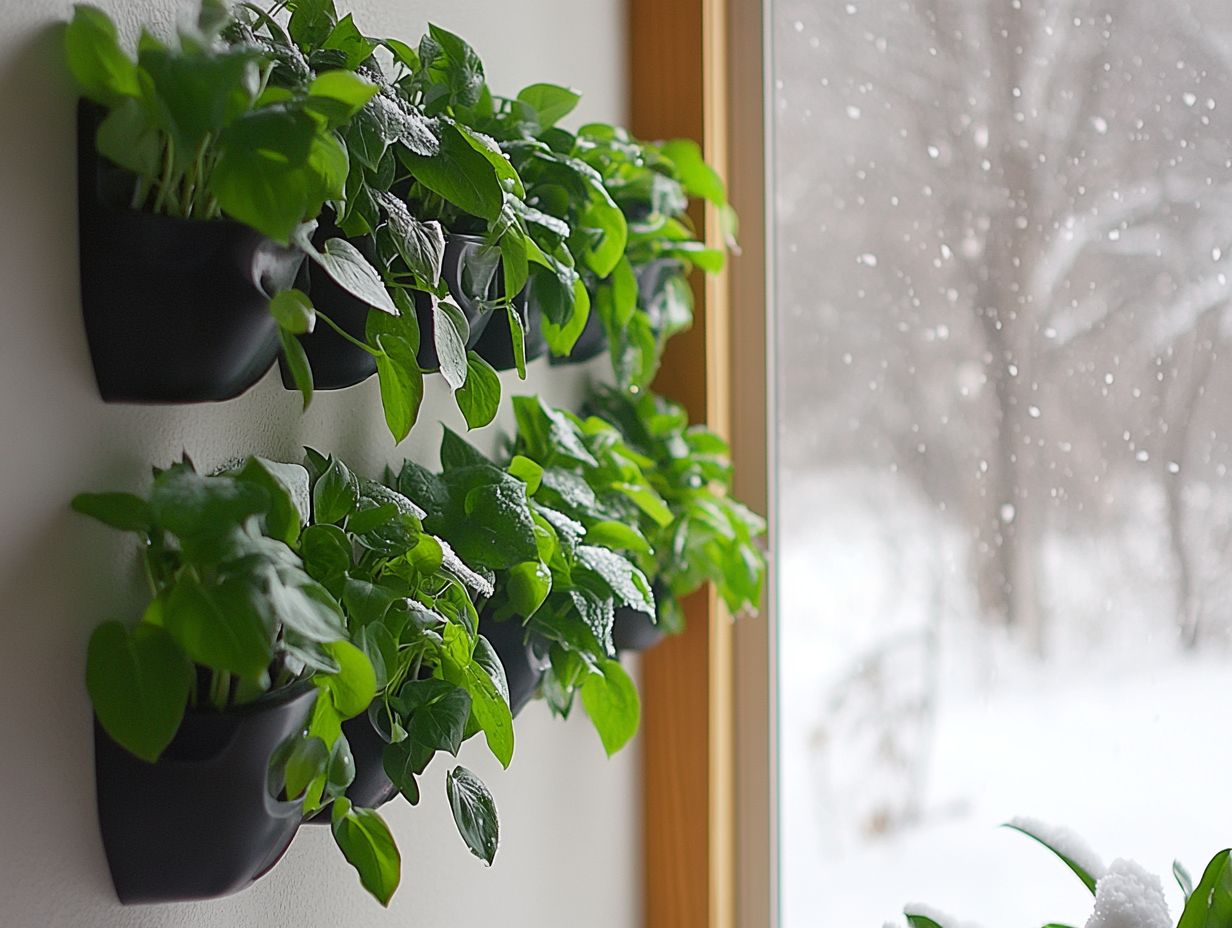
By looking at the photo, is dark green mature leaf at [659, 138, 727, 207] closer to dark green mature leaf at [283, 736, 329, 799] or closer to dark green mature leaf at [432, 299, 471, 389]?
dark green mature leaf at [432, 299, 471, 389]

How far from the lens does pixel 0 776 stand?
1.97ft

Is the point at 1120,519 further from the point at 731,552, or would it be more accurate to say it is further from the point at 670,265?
the point at 670,265

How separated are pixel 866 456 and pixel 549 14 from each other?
0.66 metres

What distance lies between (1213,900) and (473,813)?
2.03 feet

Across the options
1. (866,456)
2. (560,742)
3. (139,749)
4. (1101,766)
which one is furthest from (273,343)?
(1101,766)

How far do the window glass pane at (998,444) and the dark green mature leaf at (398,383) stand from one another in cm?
83

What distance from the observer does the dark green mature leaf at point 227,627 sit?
566 mm

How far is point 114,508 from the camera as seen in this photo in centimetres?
62

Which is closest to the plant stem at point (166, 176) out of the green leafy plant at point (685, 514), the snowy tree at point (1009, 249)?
the green leafy plant at point (685, 514)

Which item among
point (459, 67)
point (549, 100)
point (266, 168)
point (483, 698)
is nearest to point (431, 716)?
point (483, 698)

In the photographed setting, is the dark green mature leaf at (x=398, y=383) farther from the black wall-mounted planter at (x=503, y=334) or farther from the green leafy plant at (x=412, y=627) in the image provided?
the black wall-mounted planter at (x=503, y=334)

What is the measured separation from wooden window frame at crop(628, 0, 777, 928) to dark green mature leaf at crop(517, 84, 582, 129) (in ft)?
1.47

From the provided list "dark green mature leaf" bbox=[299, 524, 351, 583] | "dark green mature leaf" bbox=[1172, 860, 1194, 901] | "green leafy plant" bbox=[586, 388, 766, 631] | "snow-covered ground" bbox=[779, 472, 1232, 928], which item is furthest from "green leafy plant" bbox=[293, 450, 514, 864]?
"snow-covered ground" bbox=[779, 472, 1232, 928]

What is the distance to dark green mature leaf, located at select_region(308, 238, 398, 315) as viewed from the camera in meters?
0.64
